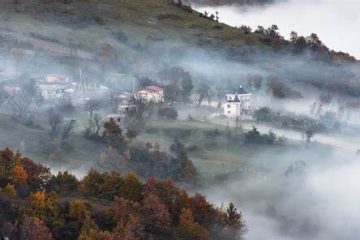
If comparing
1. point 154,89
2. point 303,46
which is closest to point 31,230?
point 154,89

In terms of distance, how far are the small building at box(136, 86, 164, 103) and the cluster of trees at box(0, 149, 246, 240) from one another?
5232cm

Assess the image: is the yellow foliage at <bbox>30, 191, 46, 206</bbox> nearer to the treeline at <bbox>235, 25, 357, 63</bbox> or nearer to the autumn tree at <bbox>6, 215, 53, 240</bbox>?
the autumn tree at <bbox>6, 215, 53, 240</bbox>

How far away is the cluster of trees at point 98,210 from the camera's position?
161ft

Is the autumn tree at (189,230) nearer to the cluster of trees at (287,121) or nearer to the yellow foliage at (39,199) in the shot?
the yellow foliage at (39,199)

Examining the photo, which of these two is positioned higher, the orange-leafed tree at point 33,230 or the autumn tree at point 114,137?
the orange-leafed tree at point 33,230

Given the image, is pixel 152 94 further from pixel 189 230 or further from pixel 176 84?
pixel 189 230

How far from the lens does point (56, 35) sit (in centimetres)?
15188

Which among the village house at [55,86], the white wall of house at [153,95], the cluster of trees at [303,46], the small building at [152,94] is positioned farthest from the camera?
the cluster of trees at [303,46]

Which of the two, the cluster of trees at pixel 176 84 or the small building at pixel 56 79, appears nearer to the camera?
the cluster of trees at pixel 176 84

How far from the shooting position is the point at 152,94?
114812mm

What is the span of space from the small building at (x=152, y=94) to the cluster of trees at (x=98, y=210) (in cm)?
5232

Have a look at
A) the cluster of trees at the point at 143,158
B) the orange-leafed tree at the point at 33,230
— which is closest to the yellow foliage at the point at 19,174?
the orange-leafed tree at the point at 33,230

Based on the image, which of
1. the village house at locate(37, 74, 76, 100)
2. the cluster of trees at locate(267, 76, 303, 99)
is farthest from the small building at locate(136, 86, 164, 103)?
the cluster of trees at locate(267, 76, 303, 99)

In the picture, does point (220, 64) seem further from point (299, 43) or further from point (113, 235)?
point (113, 235)
